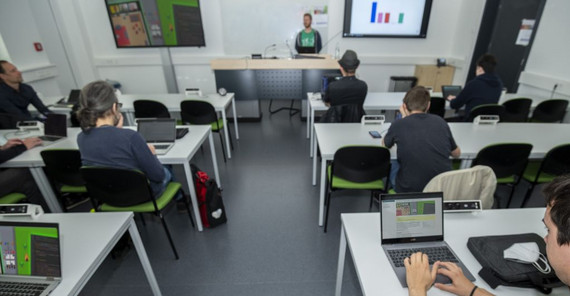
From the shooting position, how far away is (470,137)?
2.21 metres

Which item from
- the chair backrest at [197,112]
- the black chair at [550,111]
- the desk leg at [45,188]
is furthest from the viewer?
the chair backrest at [197,112]

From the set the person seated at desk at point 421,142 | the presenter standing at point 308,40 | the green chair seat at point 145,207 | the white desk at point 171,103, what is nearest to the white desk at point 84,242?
the green chair seat at point 145,207

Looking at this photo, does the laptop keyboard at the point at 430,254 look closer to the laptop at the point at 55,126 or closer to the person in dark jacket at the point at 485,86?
the person in dark jacket at the point at 485,86

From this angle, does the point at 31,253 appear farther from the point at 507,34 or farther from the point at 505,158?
the point at 507,34

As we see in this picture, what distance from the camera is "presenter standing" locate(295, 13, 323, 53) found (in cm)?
511

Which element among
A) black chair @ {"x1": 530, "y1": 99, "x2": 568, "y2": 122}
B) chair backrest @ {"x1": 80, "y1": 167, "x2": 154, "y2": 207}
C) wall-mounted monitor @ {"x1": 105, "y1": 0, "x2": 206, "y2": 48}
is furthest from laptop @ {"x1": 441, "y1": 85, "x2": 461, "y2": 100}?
wall-mounted monitor @ {"x1": 105, "y1": 0, "x2": 206, "y2": 48}

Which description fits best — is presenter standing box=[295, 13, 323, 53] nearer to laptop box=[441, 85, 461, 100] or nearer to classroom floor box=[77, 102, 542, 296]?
laptop box=[441, 85, 461, 100]

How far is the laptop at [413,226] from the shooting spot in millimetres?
1068

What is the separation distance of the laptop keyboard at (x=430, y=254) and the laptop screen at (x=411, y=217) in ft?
0.14

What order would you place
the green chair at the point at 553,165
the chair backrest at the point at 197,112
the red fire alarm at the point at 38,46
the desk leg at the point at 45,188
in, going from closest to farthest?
the green chair at the point at 553,165, the desk leg at the point at 45,188, the chair backrest at the point at 197,112, the red fire alarm at the point at 38,46

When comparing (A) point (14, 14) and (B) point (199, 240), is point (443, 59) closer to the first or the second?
(B) point (199, 240)

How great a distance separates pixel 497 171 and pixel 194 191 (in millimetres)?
2382

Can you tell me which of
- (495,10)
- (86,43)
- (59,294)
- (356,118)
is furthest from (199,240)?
(495,10)

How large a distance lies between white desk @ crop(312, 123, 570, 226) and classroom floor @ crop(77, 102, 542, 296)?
320 mm
